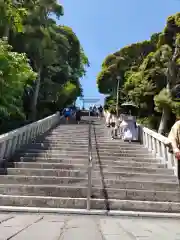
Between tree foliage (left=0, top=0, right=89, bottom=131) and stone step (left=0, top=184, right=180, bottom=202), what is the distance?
512cm

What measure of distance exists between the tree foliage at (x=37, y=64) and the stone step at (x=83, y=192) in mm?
5124

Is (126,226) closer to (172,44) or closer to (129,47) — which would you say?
(172,44)

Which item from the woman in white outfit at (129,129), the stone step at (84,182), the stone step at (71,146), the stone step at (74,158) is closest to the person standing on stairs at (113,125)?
the woman in white outfit at (129,129)

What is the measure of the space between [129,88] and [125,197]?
20953 mm

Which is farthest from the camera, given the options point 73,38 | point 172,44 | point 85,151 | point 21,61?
point 73,38

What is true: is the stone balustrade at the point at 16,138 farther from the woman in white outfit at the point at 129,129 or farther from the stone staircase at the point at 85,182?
the woman in white outfit at the point at 129,129

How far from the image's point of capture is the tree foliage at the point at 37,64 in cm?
1233

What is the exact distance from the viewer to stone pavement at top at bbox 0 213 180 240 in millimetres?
4035

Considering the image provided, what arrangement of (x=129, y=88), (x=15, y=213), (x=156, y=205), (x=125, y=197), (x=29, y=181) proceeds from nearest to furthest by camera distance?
(x=15, y=213), (x=156, y=205), (x=125, y=197), (x=29, y=181), (x=129, y=88)

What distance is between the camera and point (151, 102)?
2373 cm

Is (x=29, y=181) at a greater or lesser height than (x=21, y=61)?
lesser

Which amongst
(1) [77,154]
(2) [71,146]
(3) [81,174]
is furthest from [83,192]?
(2) [71,146]

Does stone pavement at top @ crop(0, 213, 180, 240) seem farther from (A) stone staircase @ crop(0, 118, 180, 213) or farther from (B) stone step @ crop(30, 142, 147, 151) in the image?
(B) stone step @ crop(30, 142, 147, 151)

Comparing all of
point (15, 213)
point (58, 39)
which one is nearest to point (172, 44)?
point (58, 39)
